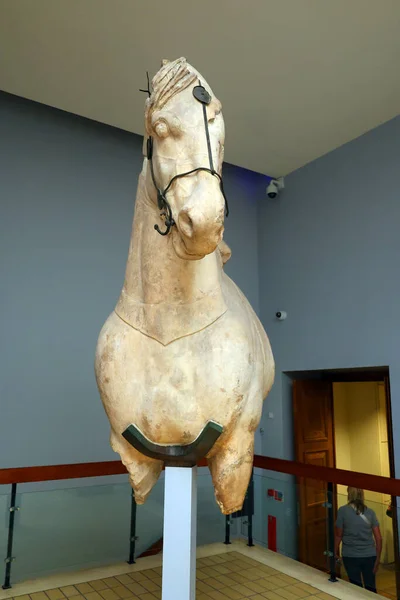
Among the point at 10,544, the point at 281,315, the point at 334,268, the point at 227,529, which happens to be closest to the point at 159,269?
the point at 10,544

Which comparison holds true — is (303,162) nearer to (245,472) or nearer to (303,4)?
(303,4)

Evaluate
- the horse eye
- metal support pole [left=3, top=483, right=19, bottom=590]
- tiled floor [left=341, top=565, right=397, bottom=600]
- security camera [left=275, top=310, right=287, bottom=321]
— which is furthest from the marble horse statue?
security camera [left=275, top=310, right=287, bottom=321]

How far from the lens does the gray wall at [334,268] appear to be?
397 cm

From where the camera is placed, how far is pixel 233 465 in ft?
5.65

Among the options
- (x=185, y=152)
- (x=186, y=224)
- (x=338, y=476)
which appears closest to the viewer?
(x=186, y=224)

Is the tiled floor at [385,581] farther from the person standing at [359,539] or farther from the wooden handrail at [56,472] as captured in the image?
the wooden handrail at [56,472]

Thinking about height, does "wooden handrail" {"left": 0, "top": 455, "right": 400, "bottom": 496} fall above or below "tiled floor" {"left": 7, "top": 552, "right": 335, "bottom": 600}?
above

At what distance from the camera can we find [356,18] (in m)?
3.03

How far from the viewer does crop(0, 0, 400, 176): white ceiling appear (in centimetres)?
299

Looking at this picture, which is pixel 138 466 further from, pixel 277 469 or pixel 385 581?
pixel 385 581

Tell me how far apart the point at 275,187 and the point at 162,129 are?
12.8ft

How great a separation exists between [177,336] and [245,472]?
573 millimetres

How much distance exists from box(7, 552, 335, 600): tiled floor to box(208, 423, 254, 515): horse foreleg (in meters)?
1.33

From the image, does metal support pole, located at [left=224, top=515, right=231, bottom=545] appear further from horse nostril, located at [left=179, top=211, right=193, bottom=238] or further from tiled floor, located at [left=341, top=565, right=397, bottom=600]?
horse nostril, located at [left=179, top=211, right=193, bottom=238]
